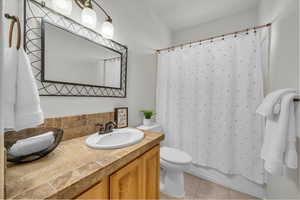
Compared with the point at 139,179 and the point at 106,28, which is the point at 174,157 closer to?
the point at 139,179

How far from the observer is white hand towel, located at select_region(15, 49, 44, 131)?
43 cm

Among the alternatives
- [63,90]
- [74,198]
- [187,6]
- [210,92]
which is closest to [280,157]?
[210,92]

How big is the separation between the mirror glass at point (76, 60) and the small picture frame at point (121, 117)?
0.89 ft

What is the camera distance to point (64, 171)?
20.4 inches

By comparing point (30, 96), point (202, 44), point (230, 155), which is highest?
point (202, 44)

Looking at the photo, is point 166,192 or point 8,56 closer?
point 8,56

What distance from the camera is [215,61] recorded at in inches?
61.7

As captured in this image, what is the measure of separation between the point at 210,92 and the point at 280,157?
97cm

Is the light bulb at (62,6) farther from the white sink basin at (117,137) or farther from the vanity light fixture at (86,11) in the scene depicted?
the white sink basin at (117,137)

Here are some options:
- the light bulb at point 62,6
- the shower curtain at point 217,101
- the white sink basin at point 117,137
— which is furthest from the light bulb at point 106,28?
the shower curtain at point 217,101

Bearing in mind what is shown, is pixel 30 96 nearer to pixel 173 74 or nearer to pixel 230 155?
pixel 173 74

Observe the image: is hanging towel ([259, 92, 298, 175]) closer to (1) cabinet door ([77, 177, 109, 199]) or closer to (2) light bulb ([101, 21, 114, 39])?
(1) cabinet door ([77, 177, 109, 199])

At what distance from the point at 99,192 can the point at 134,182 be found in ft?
0.87

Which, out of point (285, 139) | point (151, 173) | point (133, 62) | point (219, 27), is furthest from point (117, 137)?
point (219, 27)
